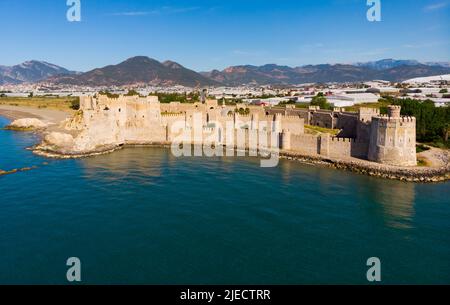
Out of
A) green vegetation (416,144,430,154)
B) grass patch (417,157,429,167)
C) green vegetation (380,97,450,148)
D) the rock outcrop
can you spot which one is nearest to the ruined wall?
grass patch (417,157,429,167)

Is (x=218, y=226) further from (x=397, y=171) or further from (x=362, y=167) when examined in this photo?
(x=397, y=171)

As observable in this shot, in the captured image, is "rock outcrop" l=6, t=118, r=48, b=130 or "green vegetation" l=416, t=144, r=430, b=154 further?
"rock outcrop" l=6, t=118, r=48, b=130

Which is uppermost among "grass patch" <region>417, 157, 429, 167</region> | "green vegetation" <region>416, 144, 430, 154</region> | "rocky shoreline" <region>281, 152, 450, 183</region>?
"green vegetation" <region>416, 144, 430, 154</region>

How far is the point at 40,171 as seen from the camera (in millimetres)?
27422

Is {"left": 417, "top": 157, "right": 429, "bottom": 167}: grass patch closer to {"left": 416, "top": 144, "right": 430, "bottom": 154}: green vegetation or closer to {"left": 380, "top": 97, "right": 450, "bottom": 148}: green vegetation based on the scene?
{"left": 416, "top": 144, "right": 430, "bottom": 154}: green vegetation

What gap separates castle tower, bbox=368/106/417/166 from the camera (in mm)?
27469

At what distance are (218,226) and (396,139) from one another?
1741 centimetres

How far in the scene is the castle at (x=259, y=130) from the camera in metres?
28.0

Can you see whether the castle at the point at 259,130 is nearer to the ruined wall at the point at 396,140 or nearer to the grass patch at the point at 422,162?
the ruined wall at the point at 396,140

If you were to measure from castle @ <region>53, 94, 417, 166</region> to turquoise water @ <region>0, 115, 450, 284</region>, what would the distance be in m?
3.75

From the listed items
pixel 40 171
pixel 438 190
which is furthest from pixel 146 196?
pixel 438 190

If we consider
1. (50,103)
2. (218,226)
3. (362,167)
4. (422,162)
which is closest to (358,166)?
(362,167)
